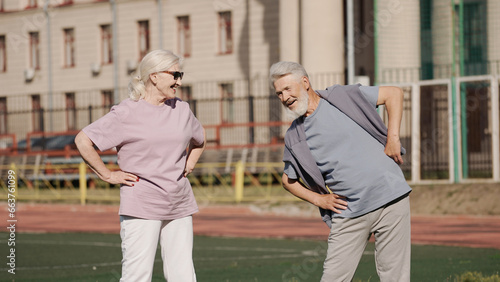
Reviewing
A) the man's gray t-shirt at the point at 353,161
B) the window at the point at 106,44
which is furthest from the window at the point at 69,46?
the man's gray t-shirt at the point at 353,161

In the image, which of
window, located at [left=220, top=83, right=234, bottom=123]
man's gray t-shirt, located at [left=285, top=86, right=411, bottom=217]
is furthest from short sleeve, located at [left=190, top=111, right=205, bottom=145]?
window, located at [left=220, top=83, right=234, bottom=123]

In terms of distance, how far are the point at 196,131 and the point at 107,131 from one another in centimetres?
64

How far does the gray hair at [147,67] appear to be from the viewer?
6.67m

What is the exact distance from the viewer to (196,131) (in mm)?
6977

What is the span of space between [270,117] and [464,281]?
30.2 metres

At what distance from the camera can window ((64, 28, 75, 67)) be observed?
53.5 meters

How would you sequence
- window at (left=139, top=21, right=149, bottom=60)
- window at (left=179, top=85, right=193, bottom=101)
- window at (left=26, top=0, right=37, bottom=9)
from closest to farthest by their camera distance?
window at (left=179, top=85, right=193, bottom=101)
window at (left=139, top=21, right=149, bottom=60)
window at (left=26, top=0, right=37, bottom=9)

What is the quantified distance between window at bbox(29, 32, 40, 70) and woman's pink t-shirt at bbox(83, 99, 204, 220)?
159 ft

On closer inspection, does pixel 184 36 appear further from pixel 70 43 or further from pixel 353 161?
pixel 353 161

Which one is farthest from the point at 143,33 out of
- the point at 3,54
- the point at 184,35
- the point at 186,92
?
the point at 3,54

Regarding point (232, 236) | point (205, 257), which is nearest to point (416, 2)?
point (232, 236)

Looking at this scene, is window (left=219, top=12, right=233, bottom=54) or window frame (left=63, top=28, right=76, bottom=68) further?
window frame (left=63, top=28, right=76, bottom=68)

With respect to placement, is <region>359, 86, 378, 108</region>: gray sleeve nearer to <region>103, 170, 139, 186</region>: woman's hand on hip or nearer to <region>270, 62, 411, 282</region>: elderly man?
<region>270, 62, 411, 282</region>: elderly man

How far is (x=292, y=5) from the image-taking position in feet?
135
